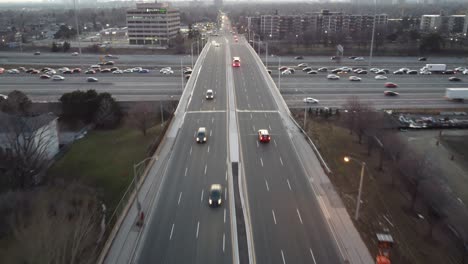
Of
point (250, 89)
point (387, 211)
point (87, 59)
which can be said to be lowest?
point (387, 211)

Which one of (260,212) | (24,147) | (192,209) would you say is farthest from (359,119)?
(24,147)

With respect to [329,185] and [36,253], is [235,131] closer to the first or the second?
[329,185]

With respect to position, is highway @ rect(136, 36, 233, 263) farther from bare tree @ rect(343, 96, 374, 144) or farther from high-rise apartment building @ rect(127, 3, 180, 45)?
high-rise apartment building @ rect(127, 3, 180, 45)

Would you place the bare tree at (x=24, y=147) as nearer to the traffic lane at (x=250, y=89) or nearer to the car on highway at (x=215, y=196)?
the car on highway at (x=215, y=196)

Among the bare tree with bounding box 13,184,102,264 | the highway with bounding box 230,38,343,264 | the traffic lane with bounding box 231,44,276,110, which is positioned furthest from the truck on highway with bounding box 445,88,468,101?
the bare tree with bounding box 13,184,102,264

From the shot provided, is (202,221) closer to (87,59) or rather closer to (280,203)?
(280,203)

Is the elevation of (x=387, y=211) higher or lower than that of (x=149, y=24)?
lower

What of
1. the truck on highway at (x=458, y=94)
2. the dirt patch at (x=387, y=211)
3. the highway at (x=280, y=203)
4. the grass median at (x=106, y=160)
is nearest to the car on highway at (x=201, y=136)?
the highway at (x=280, y=203)
